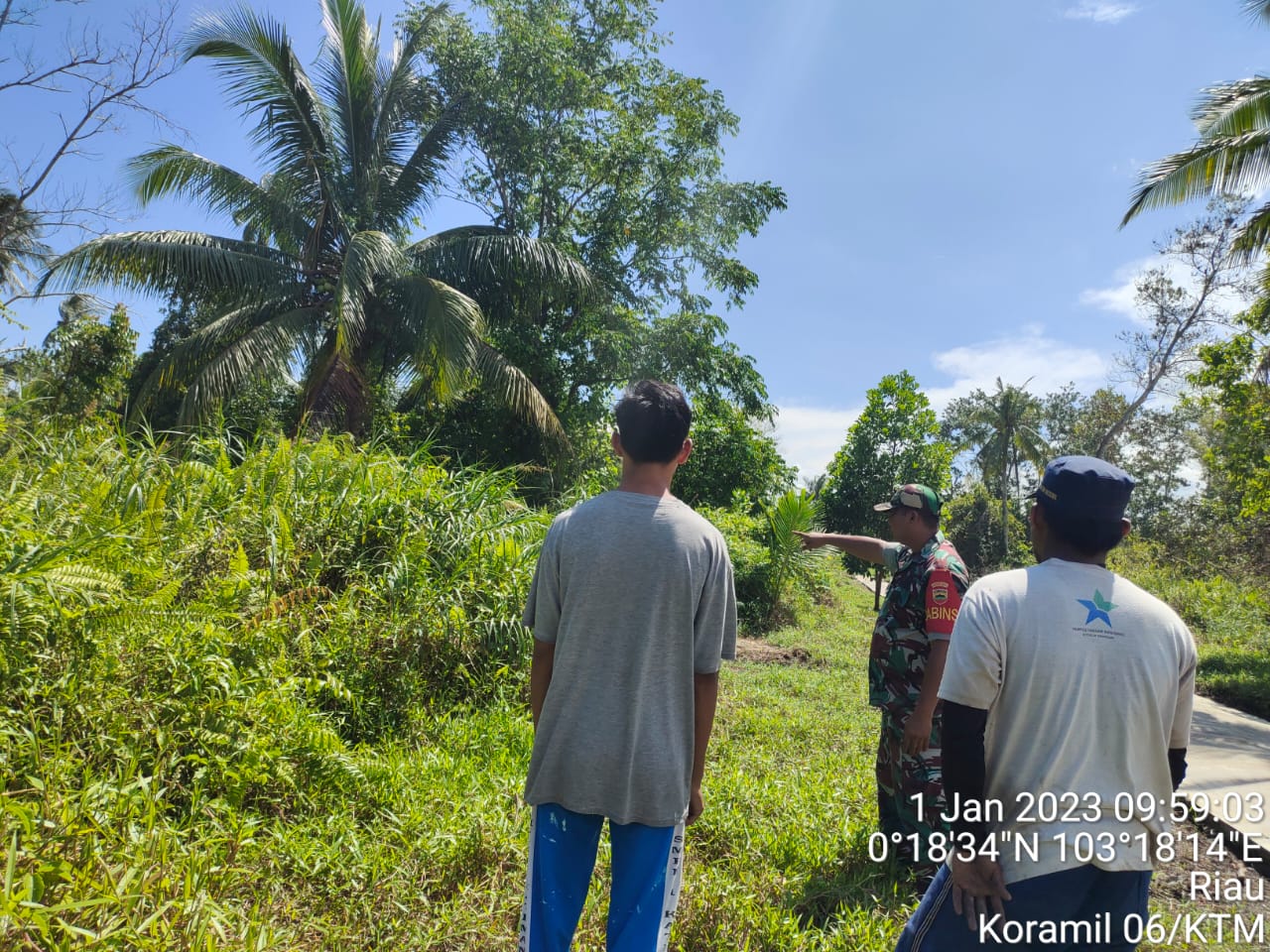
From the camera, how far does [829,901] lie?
299 cm

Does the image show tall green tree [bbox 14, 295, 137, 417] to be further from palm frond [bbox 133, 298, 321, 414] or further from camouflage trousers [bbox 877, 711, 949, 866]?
camouflage trousers [bbox 877, 711, 949, 866]

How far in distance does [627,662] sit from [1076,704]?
1.02 metres

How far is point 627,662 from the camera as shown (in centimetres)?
173

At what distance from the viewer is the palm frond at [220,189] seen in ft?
36.6

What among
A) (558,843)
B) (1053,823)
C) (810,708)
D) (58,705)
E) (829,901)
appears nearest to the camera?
(1053,823)

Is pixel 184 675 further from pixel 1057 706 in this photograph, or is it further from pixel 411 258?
pixel 411 258

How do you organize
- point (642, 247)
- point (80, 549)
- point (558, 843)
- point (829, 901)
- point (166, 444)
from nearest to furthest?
point (558, 843) < point (829, 901) < point (80, 549) < point (166, 444) < point (642, 247)

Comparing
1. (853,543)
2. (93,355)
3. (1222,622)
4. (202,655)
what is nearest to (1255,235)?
(1222,622)

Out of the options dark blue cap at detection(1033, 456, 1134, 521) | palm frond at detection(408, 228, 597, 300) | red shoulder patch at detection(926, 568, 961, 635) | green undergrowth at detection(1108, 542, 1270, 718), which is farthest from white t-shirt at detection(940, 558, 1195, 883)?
palm frond at detection(408, 228, 597, 300)

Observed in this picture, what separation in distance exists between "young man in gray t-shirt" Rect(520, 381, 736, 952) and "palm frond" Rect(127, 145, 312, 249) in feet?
42.4

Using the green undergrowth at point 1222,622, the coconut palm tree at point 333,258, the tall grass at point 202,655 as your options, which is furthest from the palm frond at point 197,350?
the green undergrowth at point 1222,622

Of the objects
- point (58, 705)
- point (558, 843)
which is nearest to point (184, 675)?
point (58, 705)

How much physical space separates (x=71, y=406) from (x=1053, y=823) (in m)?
16.5

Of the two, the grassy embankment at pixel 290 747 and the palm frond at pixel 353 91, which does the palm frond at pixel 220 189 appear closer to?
the palm frond at pixel 353 91
